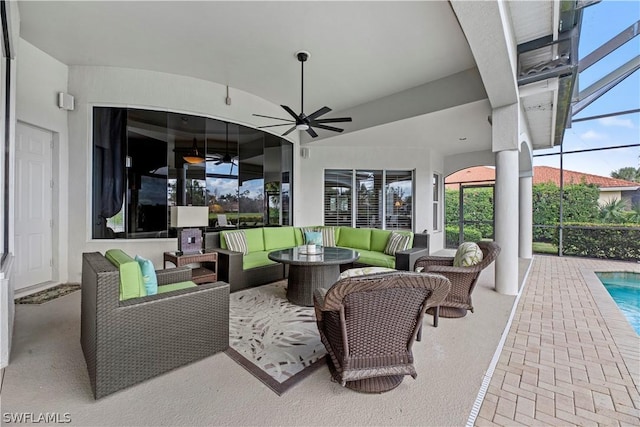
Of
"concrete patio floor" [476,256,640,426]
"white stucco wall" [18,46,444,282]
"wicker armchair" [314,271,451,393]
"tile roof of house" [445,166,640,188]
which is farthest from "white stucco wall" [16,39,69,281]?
"tile roof of house" [445,166,640,188]

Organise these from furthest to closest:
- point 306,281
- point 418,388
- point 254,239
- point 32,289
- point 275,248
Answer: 1. point 275,248
2. point 254,239
3. point 32,289
4. point 306,281
5. point 418,388

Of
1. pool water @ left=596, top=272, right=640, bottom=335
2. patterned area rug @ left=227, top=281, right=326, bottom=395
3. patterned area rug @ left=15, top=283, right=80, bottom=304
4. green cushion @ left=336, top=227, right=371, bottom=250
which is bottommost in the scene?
pool water @ left=596, top=272, right=640, bottom=335

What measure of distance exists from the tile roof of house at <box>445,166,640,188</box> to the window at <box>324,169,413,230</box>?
2232 mm

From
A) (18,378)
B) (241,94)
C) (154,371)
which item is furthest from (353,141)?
(18,378)

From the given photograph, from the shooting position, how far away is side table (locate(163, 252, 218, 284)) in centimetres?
398

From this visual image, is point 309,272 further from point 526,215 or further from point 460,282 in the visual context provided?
point 526,215

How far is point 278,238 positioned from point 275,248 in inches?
7.8

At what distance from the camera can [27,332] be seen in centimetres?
273

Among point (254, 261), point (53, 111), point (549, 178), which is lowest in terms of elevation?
point (254, 261)

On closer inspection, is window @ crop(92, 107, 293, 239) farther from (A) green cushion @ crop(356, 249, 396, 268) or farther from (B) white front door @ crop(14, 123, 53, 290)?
(A) green cushion @ crop(356, 249, 396, 268)

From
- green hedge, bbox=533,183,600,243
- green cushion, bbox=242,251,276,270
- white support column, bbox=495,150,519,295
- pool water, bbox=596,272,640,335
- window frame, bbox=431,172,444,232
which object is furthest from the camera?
window frame, bbox=431,172,444,232

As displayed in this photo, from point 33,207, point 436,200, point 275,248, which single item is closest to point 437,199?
point 436,200

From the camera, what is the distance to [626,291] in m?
4.78

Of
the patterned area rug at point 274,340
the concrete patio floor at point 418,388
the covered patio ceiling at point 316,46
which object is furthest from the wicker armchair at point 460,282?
the covered patio ceiling at point 316,46
